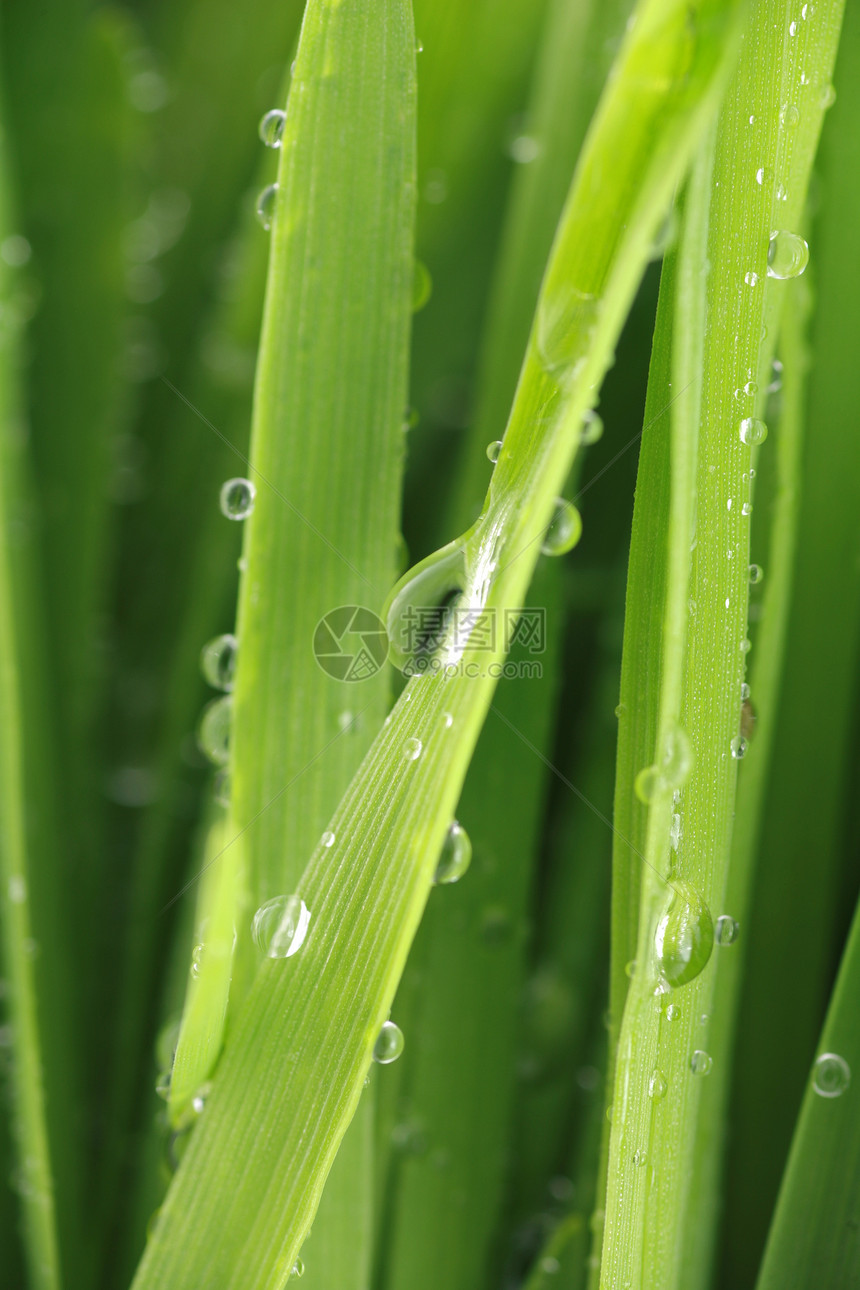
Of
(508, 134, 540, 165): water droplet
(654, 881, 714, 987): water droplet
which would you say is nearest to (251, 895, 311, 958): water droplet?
(654, 881, 714, 987): water droplet

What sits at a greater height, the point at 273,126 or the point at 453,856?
the point at 273,126

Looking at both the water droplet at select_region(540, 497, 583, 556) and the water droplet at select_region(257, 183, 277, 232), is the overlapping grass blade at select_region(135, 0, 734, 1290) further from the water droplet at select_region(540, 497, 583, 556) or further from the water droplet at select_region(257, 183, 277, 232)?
the water droplet at select_region(257, 183, 277, 232)

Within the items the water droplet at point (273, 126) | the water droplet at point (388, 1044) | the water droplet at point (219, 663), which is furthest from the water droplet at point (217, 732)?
the water droplet at point (273, 126)

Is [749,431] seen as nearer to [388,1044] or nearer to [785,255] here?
[785,255]

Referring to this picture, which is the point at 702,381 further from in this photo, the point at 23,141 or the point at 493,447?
the point at 23,141

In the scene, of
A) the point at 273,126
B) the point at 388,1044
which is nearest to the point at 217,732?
the point at 388,1044
